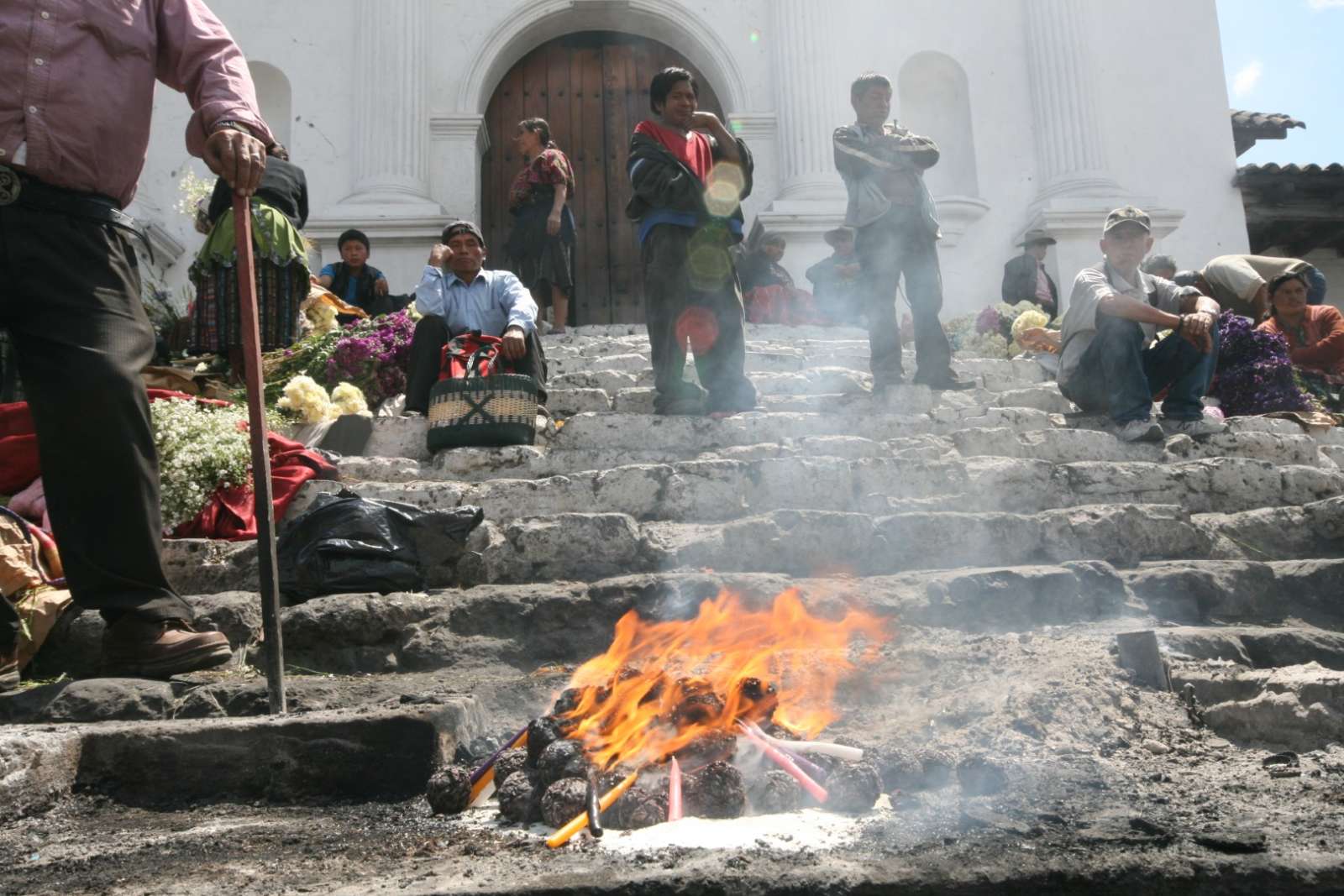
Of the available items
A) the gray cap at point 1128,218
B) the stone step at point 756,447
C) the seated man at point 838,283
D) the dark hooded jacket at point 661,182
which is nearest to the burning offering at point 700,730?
the stone step at point 756,447

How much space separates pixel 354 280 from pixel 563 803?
726 cm

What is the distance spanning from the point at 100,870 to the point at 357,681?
1.30 m

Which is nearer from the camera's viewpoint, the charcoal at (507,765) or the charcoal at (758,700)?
the charcoal at (507,765)

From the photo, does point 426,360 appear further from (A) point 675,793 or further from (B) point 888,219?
(A) point 675,793

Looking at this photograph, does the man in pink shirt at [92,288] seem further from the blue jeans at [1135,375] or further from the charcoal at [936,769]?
the blue jeans at [1135,375]

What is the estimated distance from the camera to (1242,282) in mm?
7688

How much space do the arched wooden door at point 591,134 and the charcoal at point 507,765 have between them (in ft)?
29.1

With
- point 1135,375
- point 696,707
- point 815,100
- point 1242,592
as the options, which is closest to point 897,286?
point 1135,375

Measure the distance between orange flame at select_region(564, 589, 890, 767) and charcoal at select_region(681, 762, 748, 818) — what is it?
0.85ft

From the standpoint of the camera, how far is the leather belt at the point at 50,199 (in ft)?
8.84

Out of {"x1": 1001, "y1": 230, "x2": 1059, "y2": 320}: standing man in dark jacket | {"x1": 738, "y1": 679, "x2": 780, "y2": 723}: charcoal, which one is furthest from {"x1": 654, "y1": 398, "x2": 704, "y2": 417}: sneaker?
{"x1": 1001, "y1": 230, "x2": 1059, "y2": 320}: standing man in dark jacket

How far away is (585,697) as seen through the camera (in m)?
2.58

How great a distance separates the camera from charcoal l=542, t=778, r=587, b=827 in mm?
1990

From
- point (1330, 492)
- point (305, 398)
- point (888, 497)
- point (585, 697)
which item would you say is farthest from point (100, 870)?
point (1330, 492)
